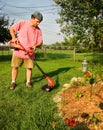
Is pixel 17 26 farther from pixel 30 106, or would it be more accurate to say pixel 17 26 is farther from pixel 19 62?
pixel 30 106

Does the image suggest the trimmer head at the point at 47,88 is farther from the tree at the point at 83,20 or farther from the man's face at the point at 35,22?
the tree at the point at 83,20

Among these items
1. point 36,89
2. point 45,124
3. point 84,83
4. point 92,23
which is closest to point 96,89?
point 84,83

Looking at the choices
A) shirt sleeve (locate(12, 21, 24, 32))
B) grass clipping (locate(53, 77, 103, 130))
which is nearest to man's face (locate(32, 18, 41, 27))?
shirt sleeve (locate(12, 21, 24, 32))

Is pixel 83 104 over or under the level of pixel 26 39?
under

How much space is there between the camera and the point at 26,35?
8891 mm

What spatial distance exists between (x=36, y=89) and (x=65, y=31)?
17878mm

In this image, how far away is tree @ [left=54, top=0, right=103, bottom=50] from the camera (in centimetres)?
2306

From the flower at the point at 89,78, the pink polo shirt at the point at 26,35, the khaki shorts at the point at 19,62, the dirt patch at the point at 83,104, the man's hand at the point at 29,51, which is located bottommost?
the dirt patch at the point at 83,104

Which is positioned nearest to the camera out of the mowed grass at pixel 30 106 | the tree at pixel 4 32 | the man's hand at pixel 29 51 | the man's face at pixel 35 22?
the mowed grass at pixel 30 106

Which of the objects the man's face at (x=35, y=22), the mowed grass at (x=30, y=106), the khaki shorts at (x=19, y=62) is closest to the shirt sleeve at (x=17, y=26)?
the man's face at (x=35, y=22)

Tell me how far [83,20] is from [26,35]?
53.6 ft

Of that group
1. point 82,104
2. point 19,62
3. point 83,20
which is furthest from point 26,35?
point 83,20

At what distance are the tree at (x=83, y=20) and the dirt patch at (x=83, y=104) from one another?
48.5 ft

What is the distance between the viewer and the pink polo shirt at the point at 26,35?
888 cm
